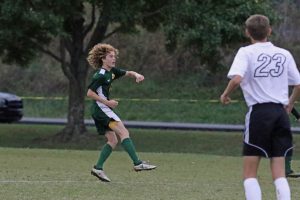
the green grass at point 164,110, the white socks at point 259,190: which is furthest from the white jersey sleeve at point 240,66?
the green grass at point 164,110

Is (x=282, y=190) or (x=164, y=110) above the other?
(x=282, y=190)

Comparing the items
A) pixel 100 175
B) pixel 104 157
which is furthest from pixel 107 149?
pixel 100 175

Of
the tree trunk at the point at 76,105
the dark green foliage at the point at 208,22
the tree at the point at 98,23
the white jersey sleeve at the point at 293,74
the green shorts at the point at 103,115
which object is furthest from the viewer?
the tree trunk at the point at 76,105

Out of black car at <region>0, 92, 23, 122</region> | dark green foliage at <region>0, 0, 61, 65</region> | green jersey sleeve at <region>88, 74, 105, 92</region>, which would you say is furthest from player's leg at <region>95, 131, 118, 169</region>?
black car at <region>0, 92, 23, 122</region>

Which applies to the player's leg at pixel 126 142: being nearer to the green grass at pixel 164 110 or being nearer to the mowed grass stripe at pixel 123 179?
the mowed grass stripe at pixel 123 179

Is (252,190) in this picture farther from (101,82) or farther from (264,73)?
(101,82)

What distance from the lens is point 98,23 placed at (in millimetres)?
25328

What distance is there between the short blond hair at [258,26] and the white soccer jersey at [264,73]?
12cm

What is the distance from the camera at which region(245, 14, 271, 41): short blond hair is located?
771 cm

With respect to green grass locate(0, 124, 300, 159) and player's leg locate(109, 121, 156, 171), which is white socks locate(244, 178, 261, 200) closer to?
player's leg locate(109, 121, 156, 171)

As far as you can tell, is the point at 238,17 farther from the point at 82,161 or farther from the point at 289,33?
the point at 289,33

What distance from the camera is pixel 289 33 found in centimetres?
4412

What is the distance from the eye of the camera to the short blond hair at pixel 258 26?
25.3 feet

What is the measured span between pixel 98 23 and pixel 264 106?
17856 mm
